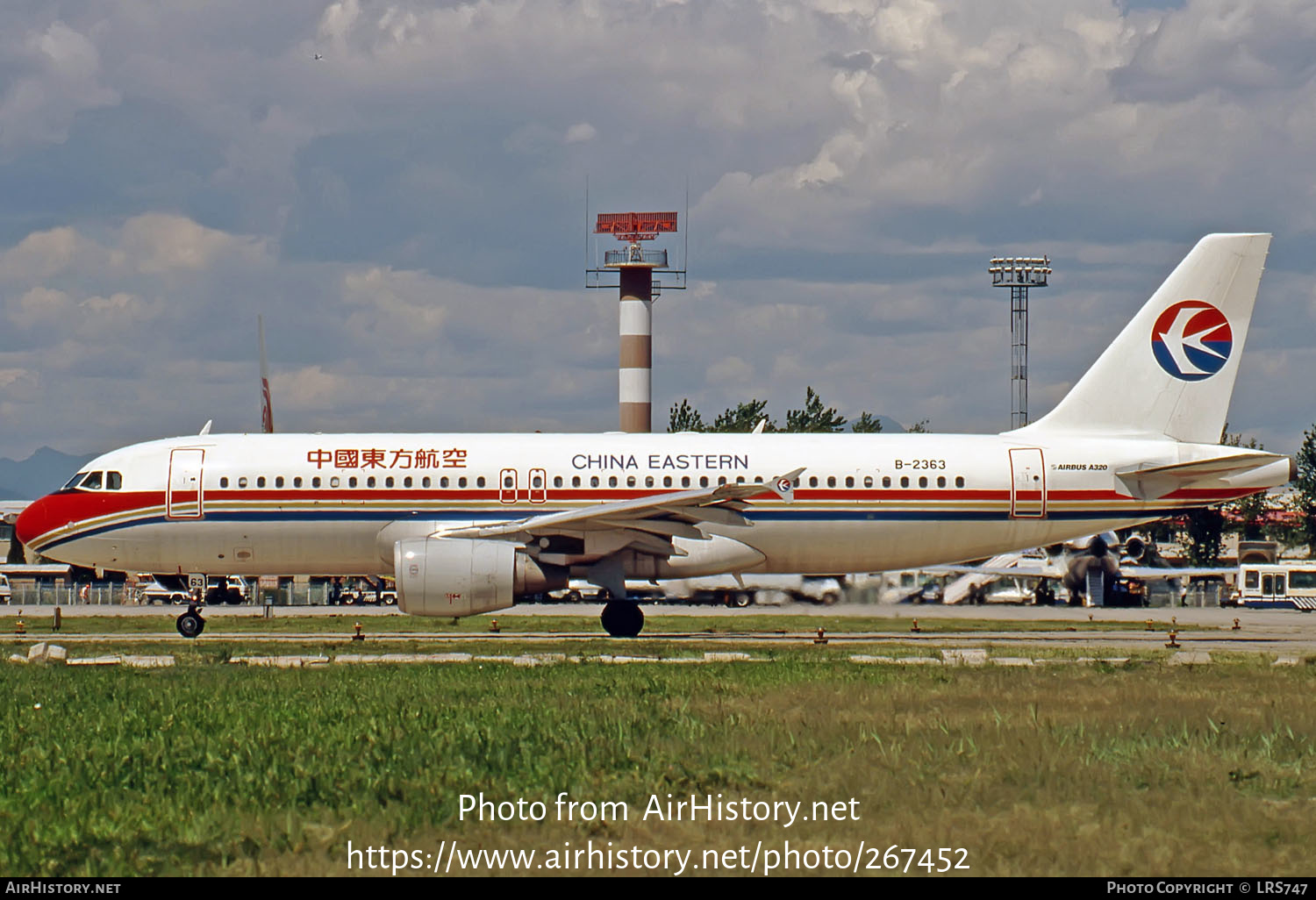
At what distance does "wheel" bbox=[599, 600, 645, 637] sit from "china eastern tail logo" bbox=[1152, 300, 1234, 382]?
12758 mm

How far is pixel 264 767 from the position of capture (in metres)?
12.0

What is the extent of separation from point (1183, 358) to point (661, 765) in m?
23.6

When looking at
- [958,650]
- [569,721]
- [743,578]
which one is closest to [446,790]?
[569,721]

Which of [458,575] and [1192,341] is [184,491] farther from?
[1192,341]

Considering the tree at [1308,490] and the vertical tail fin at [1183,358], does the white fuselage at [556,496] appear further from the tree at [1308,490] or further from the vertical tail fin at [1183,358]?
the tree at [1308,490]

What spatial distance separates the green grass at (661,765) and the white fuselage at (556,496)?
10.6 meters

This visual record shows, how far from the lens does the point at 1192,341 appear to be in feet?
105

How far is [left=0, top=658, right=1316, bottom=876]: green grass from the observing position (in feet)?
30.4

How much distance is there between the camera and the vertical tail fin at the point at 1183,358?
105 ft

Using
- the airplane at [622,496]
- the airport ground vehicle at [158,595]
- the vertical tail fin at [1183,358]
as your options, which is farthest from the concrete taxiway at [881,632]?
the airport ground vehicle at [158,595]

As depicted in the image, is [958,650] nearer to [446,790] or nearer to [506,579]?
[506,579]

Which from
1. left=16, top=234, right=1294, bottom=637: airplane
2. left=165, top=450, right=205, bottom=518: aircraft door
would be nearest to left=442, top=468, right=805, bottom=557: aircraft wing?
left=16, top=234, right=1294, bottom=637: airplane

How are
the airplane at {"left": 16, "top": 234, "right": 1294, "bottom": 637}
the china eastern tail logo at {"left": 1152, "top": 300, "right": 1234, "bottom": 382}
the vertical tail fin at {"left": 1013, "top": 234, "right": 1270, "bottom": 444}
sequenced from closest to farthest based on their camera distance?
the airplane at {"left": 16, "top": 234, "right": 1294, "bottom": 637} → the vertical tail fin at {"left": 1013, "top": 234, "right": 1270, "bottom": 444} → the china eastern tail logo at {"left": 1152, "top": 300, "right": 1234, "bottom": 382}

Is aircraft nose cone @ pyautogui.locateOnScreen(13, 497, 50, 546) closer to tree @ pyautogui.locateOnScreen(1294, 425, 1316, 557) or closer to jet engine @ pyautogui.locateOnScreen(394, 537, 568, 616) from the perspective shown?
jet engine @ pyautogui.locateOnScreen(394, 537, 568, 616)
